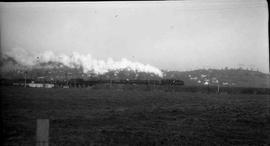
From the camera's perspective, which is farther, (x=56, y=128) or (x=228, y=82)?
(x=228, y=82)

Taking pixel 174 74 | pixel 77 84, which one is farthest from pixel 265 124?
pixel 174 74

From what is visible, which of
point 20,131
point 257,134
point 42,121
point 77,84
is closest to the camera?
point 42,121

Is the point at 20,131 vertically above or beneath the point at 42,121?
beneath

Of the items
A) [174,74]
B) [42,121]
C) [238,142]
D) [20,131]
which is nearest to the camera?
[42,121]

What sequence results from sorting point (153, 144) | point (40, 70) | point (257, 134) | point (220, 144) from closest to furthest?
point (153, 144), point (220, 144), point (257, 134), point (40, 70)

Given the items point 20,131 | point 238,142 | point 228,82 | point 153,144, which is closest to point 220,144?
point 238,142

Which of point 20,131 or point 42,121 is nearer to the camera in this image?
point 42,121

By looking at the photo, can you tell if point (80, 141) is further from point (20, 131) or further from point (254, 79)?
point (254, 79)

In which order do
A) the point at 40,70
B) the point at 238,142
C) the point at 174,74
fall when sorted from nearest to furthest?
the point at 238,142, the point at 40,70, the point at 174,74

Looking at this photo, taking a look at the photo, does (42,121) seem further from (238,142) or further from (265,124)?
(265,124)
